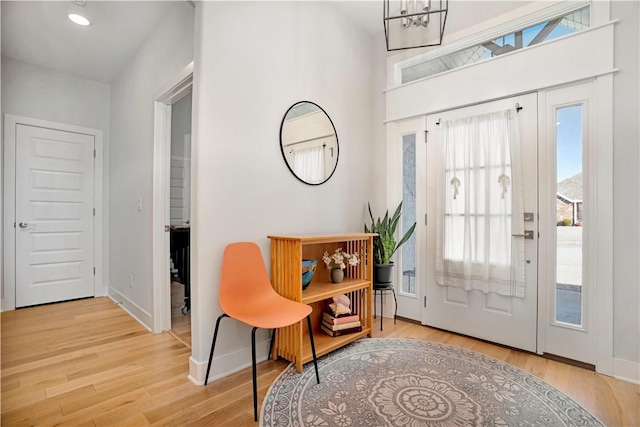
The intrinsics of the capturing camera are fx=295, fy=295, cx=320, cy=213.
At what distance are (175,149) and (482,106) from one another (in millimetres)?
3872

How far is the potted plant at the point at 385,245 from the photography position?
274 cm

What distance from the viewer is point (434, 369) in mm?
2025

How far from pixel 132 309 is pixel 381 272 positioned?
2.69 m

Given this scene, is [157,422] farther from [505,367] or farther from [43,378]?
[505,367]

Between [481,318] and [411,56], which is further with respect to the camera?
[411,56]

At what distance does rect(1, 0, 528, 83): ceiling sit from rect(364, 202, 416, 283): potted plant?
1.85 m

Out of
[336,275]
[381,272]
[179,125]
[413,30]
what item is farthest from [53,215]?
[413,30]

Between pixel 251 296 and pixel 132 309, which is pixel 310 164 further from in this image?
pixel 132 309

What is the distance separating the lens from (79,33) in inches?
113

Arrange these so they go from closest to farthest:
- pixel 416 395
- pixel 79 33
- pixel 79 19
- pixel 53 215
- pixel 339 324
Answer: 1. pixel 416 395
2. pixel 339 324
3. pixel 79 19
4. pixel 79 33
5. pixel 53 215

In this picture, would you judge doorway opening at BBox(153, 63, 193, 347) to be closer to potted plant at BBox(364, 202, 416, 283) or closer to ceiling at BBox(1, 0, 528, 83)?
ceiling at BBox(1, 0, 528, 83)

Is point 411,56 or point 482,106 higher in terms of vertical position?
point 411,56

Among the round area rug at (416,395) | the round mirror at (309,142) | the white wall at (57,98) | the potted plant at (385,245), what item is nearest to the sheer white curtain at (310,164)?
the round mirror at (309,142)

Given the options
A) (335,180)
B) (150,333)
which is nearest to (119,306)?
(150,333)
